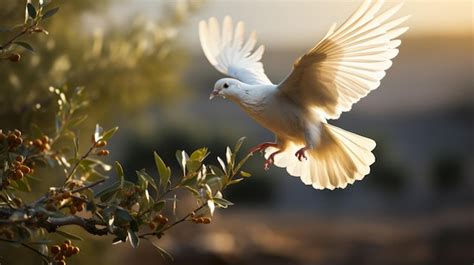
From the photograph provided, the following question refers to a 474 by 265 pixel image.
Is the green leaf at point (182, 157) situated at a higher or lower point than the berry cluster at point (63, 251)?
higher

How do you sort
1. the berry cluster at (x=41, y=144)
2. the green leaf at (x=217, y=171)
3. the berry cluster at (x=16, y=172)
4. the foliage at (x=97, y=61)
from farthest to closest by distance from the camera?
the foliage at (x=97, y=61) < the berry cluster at (x=41, y=144) < the green leaf at (x=217, y=171) < the berry cluster at (x=16, y=172)

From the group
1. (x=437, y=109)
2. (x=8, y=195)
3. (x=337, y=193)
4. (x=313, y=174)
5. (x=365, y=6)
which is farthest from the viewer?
(x=437, y=109)

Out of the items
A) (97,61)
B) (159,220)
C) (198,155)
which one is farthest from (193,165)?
(97,61)

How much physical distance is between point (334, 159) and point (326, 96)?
10.8 inches

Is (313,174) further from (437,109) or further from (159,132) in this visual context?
(437,109)

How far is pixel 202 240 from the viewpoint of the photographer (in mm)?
9812

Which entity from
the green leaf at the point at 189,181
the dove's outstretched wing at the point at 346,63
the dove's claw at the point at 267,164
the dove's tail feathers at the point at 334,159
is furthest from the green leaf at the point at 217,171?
the dove's tail feathers at the point at 334,159

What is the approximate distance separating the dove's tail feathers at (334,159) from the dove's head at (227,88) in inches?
11.7

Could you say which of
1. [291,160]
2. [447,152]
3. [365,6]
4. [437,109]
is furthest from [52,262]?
[437,109]

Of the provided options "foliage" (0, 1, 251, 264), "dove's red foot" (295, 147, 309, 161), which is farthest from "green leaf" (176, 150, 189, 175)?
"dove's red foot" (295, 147, 309, 161)

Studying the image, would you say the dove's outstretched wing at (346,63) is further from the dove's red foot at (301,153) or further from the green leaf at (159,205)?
the green leaf at (159,205)

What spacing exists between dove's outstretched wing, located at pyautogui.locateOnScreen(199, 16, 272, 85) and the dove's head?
63 cm

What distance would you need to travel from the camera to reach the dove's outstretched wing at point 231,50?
391 centimetres

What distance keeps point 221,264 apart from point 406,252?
3.23 metres
